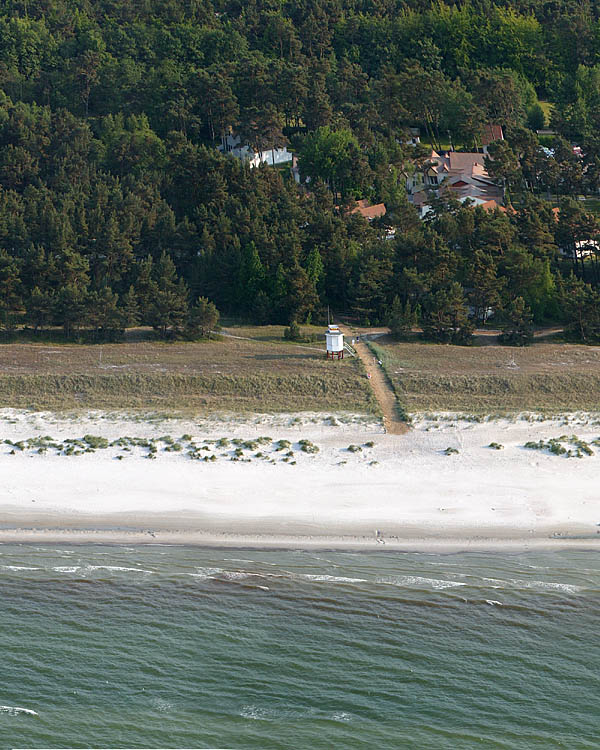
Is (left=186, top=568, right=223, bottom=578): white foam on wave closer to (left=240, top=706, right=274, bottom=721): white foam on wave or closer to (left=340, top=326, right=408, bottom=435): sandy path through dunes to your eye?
(left=240, top=706, right=274, bottom=721): white foam on wave

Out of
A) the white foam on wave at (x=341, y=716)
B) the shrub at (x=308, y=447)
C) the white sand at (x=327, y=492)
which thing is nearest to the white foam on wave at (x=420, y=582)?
the white sand at (x=327, y=492)

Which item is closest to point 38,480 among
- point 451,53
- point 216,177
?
point 216,177

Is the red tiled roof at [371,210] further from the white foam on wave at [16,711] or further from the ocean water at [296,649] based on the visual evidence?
the white foam on wave at [16,711]

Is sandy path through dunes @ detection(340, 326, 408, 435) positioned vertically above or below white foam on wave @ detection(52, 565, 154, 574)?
above

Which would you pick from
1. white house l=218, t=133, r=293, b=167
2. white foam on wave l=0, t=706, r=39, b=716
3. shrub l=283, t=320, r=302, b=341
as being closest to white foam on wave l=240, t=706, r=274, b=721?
white foam on wave l=0, t=706, r=39, b=716

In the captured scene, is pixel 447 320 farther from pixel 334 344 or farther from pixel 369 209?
pixel 369 209
